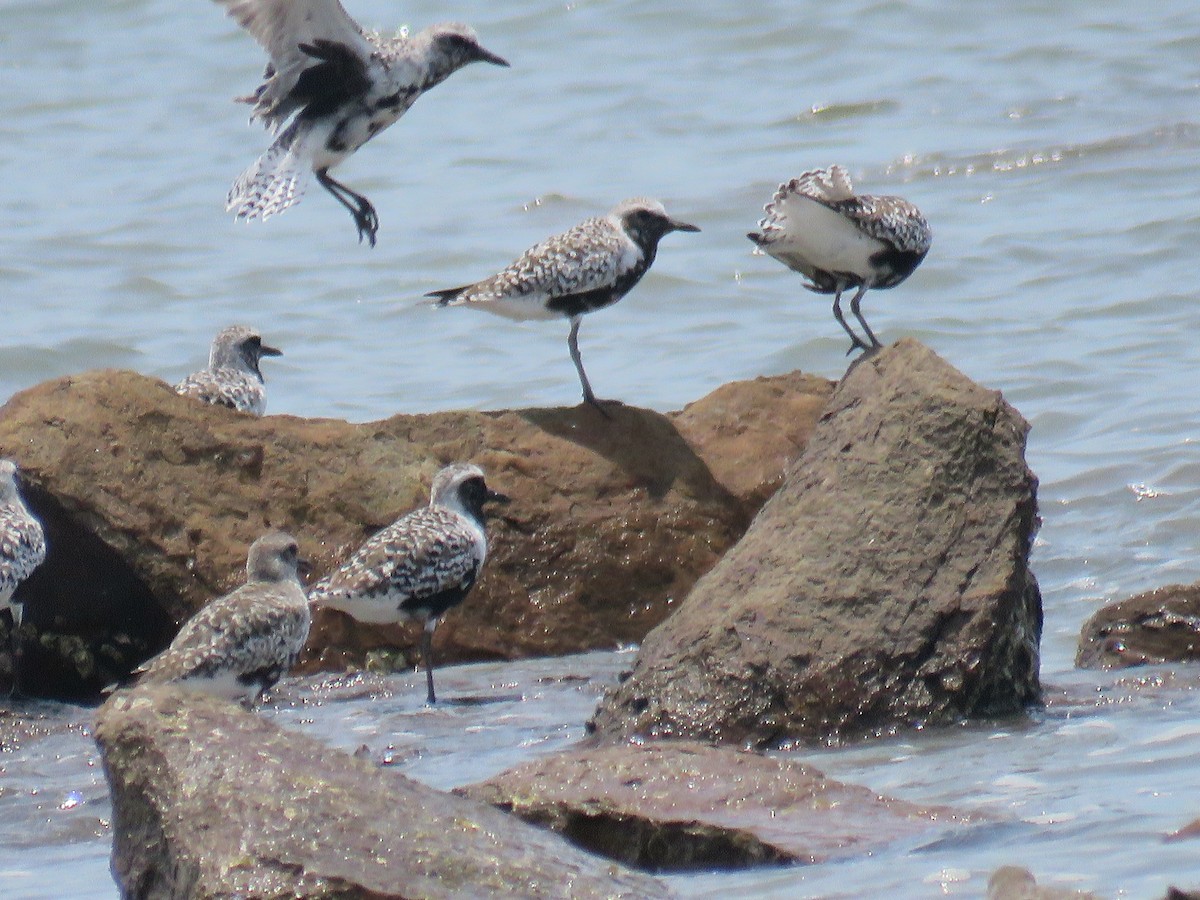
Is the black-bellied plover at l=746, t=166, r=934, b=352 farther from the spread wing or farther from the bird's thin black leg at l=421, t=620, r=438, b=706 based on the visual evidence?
the bird's thin black leg at l=421, t=620, r=438, b=706

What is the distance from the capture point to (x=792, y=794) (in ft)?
19.0

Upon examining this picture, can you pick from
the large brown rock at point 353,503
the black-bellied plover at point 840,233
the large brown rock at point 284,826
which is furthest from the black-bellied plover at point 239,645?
the black-bellied plover at point 840,233

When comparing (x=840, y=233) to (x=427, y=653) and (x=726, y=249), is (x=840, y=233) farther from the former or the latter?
(x=726, y=249)

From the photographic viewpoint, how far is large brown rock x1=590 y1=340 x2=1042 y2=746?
6957mm

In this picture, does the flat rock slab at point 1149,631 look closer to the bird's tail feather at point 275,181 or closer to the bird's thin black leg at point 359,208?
the bird's thin black leg at point 359,208

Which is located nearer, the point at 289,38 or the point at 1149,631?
the point at 1149,631

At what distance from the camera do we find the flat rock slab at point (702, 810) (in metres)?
5.55

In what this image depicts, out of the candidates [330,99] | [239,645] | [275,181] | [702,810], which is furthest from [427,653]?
[330,99]

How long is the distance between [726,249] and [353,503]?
884 centimetres

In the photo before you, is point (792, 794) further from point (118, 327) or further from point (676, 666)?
point (118, 327)

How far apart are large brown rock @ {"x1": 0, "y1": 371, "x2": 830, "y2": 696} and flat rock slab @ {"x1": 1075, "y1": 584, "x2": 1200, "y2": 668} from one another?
177 cm

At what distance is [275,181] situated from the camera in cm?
1069

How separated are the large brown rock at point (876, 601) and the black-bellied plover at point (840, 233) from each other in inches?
75.6

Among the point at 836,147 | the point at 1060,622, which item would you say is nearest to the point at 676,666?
the point at 1060,622
